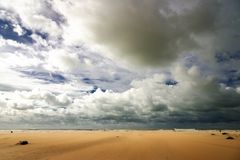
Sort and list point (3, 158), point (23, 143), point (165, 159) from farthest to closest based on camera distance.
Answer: point (23, 143), point (3, 158), point (165, 159)

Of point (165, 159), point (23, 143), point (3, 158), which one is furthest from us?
point (23, 143)

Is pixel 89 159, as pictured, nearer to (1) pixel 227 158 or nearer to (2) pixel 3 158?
(2) pixel 3 158

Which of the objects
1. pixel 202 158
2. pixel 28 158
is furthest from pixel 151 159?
pixel 28 158

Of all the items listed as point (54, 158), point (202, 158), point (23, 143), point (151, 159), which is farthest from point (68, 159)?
point (23, 143)

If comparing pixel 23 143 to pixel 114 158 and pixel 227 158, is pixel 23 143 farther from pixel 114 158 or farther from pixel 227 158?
pixel 227 158

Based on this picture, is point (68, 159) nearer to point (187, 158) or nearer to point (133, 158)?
point (133, 158)

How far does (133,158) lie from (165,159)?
2.36m

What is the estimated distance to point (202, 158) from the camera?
20266 mm

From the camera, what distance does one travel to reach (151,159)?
19.2 meters

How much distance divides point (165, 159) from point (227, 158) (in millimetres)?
4943

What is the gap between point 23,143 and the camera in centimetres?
3272

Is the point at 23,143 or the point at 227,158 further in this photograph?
the point at 23,143

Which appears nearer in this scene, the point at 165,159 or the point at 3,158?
the point at 165,159

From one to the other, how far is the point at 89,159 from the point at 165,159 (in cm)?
545
